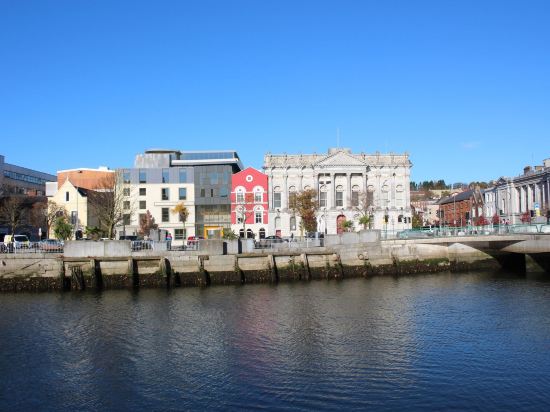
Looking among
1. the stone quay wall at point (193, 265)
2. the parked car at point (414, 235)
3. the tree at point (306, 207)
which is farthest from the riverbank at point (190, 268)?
the tree at point (306, 207)

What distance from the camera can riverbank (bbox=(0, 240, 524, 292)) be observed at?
5172 cm

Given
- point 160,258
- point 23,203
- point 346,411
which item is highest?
point 23,203

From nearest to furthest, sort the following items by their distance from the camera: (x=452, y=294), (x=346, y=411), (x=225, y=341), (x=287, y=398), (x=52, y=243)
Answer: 1. (x=346, y=411)
2. (x=287, y=398)
3. (x=225, y=341)
4. (x=452, y=294)
5. (x=52, y=243)

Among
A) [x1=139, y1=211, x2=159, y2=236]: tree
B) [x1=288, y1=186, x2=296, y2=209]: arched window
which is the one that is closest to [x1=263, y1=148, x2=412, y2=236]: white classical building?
[x1=288, y1=186, x2=296, y2=209]: arched window

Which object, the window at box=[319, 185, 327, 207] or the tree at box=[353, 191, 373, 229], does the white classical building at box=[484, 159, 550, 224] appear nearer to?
the tree at box=[353, 191, 373, 229]

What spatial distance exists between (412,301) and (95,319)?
23.3 m

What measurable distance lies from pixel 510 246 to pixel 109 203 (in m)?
54.2

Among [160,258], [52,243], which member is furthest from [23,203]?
[160,258]

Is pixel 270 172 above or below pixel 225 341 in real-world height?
above

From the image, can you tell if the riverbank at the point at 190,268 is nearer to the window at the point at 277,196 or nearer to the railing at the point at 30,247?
the railing at the point at 30,247

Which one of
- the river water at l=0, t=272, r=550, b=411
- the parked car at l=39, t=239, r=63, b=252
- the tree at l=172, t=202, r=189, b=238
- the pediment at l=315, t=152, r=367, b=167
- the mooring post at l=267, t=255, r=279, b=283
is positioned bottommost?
the river water at l=0, t=272, r=550, b=411

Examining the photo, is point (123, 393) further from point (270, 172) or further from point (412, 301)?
point (270, 172)

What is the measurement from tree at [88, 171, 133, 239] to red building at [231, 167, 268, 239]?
18.2m

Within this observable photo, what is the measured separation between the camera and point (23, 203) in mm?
99562
